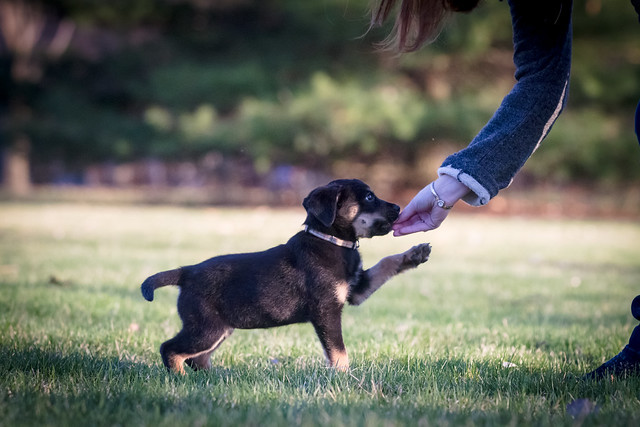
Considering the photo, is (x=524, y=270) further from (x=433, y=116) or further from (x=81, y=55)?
(x=81, y=55)

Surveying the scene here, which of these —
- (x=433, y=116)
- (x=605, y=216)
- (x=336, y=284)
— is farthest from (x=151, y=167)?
(x=336, y=284)

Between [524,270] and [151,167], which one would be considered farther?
[151,167]

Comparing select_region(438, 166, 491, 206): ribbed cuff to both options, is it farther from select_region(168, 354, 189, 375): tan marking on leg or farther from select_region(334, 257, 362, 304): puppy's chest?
select_region(168, 354, 189, 375): tan marking on leg

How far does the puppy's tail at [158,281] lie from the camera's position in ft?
8.97

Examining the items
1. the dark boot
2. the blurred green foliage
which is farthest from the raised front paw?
the blurred green foliage

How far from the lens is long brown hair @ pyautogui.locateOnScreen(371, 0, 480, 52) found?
8.73ft

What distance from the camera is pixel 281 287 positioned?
2.88 m

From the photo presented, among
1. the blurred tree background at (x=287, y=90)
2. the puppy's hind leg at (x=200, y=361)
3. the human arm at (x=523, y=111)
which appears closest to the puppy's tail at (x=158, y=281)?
the puppy's hind leg at (x=200, y=361)

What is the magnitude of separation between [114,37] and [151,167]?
574cm

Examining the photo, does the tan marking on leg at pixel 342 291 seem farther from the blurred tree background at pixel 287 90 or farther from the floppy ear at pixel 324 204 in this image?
the blurred tree background at pixel 287 90

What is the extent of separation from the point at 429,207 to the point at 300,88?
13.0 m

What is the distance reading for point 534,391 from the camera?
2506mm

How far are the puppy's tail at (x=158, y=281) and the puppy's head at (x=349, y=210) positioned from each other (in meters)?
0.71

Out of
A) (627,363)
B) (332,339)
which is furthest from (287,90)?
(627,363)
